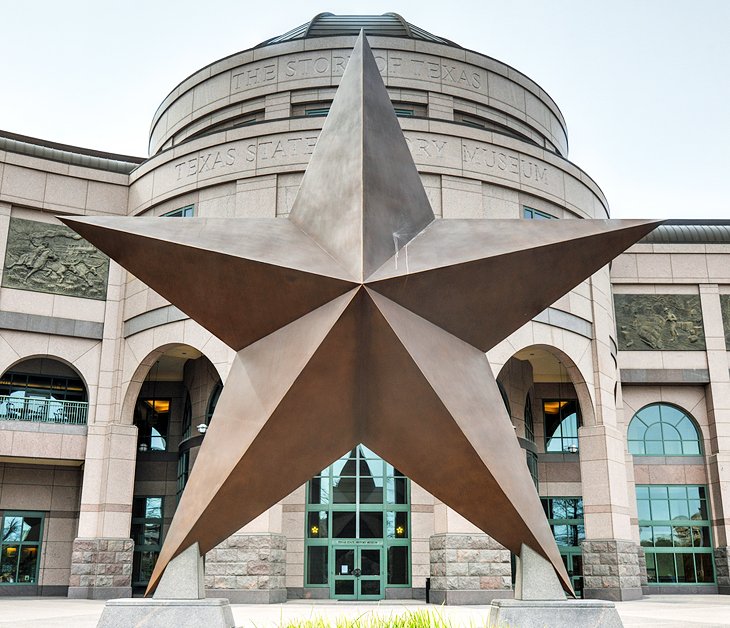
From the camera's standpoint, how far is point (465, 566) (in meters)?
24.0

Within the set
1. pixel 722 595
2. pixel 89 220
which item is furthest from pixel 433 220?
pixel 722 595

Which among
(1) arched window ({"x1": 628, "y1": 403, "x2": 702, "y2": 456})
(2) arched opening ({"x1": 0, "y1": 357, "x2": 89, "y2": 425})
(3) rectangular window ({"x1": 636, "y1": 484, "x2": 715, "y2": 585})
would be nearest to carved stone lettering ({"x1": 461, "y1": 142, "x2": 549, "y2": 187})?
(1) arched window ({"x1": 628, "y1": 403, "x2": 702, "y2": 456})

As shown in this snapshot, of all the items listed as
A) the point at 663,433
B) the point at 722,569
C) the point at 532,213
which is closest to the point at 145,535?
the point at 532,213

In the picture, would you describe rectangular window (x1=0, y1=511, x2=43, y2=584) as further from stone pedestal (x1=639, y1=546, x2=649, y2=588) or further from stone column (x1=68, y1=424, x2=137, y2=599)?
stone pedestal (x1=639, y1=546, x2=649, y2=588)

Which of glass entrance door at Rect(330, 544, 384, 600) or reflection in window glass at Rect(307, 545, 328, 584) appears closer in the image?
glass entrance door at Rect(330, 544, 384, 600)

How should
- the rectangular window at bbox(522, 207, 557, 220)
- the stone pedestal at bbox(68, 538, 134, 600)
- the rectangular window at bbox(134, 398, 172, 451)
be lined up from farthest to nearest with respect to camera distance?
the rectangular window at bbox(134, 398, 172, 451)
the rectangular window at bbox(522, 207, 557, 220)
the stone pedestal at bbox(68, 538, 134, 600)

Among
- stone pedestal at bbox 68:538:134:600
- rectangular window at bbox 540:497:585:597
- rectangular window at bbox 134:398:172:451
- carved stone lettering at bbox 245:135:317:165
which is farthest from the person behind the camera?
rectangular window at bbox 134:398:172:451

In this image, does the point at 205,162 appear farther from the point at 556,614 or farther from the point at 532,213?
the point at 556,614

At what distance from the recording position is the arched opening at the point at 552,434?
100 ft

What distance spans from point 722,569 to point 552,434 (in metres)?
8.41

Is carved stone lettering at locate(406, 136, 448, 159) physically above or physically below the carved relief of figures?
above

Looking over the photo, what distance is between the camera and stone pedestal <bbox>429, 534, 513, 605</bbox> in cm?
2377

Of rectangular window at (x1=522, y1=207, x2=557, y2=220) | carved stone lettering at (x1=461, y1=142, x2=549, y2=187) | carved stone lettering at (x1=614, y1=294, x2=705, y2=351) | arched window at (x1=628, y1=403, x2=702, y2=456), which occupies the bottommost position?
arched window at (x1=628, y1=403, x2=702, y2=456)

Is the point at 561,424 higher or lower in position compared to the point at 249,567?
higher
